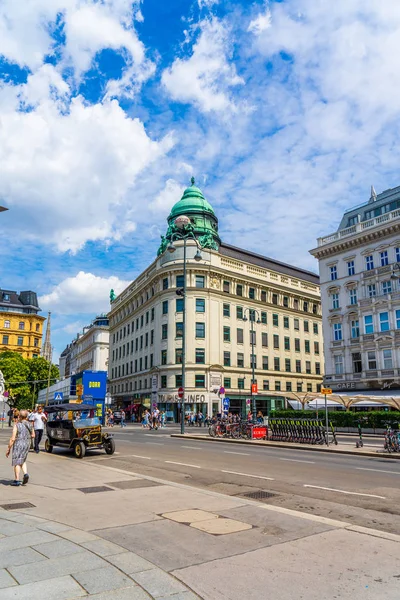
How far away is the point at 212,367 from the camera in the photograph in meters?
55.3

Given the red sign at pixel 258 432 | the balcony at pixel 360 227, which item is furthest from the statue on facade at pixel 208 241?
the red sign at pixel 258 432

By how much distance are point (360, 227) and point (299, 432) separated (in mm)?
30773

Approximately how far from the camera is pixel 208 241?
6000 centimetres

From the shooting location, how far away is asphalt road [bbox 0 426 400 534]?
8594mm

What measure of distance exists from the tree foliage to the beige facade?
56.5ft

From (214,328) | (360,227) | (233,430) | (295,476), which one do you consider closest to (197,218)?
(214,328)

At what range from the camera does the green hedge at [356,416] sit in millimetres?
32156

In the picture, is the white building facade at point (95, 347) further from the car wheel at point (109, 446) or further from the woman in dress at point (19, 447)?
the woman in dress at point (19, 447)

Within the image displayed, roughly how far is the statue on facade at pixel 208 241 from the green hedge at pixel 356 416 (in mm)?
26544

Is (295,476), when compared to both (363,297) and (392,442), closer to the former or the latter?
(392,442)

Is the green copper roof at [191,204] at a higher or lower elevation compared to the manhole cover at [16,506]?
higher

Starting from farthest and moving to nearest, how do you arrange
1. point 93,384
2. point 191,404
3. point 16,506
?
point 191,404, point 93,384, point 16,506

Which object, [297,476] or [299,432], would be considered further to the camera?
[299,432]

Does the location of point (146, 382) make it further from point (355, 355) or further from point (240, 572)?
point (240, 572)
